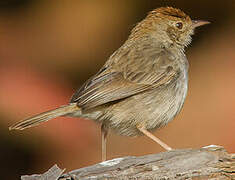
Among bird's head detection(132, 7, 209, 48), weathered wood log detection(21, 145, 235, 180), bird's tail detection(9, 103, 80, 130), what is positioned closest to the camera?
weathered wood log detection(21, 145, 235, 180)

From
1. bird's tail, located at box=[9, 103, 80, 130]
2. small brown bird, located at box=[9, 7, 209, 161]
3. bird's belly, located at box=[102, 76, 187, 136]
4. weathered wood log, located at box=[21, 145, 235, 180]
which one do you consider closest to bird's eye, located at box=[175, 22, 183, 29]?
small brown bird, located at box=[9, 7, 209, 161]

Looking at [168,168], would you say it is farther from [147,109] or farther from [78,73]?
[78,73]

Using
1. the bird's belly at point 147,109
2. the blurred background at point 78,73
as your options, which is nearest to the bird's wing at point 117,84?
the bird's belly at point 147,109

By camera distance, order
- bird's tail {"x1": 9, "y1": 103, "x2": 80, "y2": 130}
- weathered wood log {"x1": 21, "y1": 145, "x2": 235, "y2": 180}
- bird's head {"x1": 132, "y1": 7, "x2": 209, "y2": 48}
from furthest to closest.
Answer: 1. bird's head {"x1": 132, "y1": 7, "x2": 209, "y2": 48}
2. bird's tail {"x1": 9, "y1": 103, "x2": 80, "y2": 130}
3. weathered wood log {"x1": 21, "y1": 145, "x2": 235, "y2": 180}

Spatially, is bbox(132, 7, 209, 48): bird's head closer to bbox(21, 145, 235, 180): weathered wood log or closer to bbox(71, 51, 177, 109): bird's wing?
bbox(71, 51, 177, 109): bird's wing

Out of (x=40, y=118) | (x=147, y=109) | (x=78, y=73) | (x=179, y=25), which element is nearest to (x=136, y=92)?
(x=147, y=109)

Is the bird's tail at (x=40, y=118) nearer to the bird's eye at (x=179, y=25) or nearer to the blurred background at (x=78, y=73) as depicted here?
the bird's eye at (x=179, y=25)
